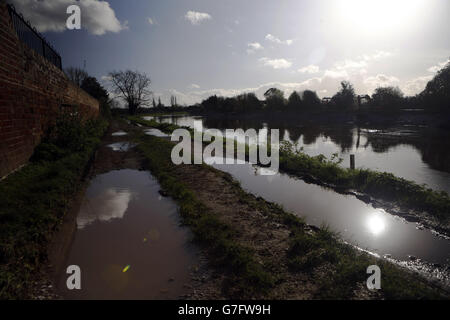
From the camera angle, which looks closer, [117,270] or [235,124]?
[117,270]

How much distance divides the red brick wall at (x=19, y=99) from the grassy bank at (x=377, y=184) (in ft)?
29.1

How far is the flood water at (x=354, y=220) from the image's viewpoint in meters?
4.46

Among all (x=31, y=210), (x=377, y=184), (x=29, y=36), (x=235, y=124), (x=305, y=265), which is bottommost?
(x=305, y=265)

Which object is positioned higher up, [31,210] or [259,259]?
[31,210]

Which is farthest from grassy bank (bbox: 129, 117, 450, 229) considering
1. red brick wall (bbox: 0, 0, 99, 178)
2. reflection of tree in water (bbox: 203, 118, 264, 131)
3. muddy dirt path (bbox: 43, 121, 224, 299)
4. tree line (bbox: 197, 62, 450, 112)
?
tree line (bbox: 197, 62, 450, 112)

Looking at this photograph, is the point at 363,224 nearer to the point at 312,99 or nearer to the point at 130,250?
the point at 130,250

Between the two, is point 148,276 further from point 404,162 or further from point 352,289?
point 404,162

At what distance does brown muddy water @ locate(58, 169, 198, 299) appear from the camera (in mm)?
2934

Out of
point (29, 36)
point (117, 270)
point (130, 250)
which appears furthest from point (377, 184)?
point (29, 36)

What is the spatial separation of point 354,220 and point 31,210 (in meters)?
6.61

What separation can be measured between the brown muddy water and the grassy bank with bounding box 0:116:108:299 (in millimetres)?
430

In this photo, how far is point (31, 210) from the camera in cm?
371

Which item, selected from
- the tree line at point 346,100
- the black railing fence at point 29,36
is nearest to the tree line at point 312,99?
the tree line at point 346,100

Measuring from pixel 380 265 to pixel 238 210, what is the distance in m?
2.88
